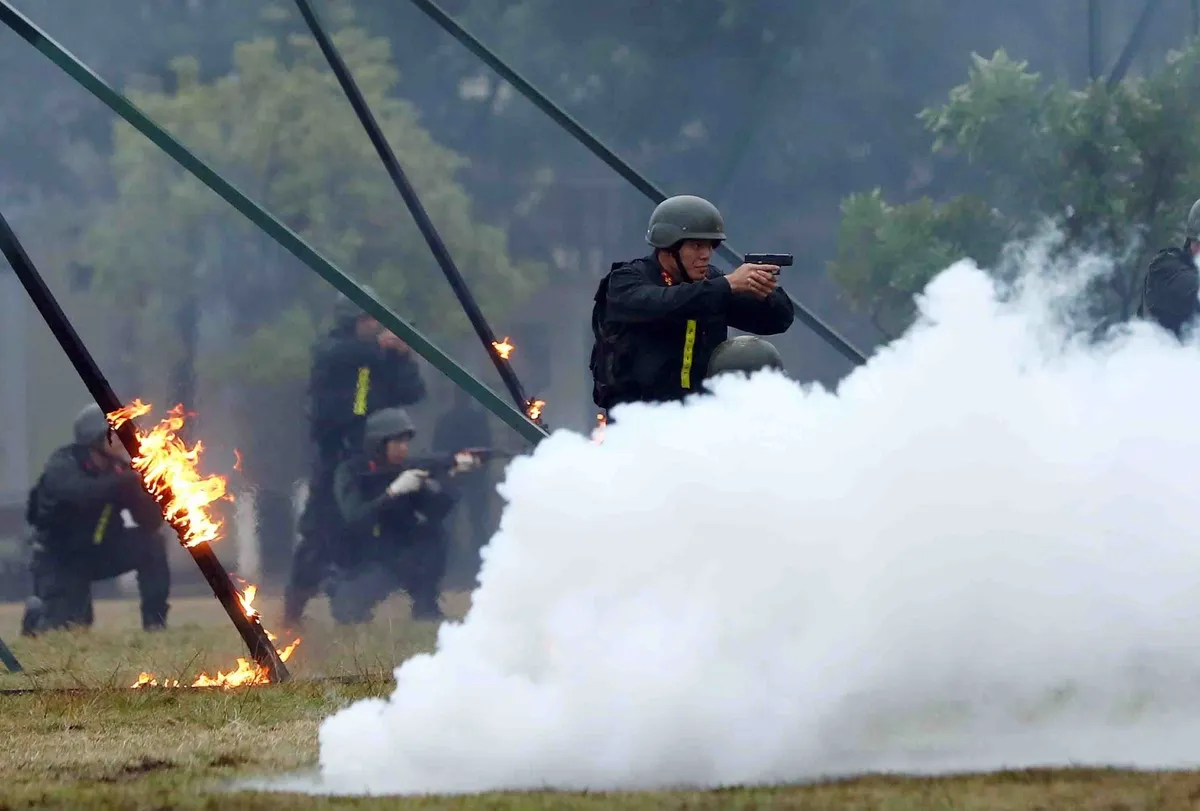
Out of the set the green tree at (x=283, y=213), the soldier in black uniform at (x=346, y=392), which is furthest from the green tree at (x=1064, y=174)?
the soldier in black uniform at (x=346, y=392)

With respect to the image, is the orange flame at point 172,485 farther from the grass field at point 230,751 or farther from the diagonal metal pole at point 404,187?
the diagonal metal pole at point 404,187

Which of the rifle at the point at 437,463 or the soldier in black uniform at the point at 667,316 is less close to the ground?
the rifle at the point at 437,463

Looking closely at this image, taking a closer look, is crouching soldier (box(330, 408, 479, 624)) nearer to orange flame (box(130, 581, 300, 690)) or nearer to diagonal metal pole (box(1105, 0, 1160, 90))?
orange flame (box(130, 581, 300, 690))

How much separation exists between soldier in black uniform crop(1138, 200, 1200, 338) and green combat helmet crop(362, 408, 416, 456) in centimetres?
598

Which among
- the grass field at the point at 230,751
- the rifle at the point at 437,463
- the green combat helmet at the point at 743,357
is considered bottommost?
the grass field at the point at 230,751

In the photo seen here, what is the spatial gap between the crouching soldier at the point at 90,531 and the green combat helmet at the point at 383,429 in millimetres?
1822

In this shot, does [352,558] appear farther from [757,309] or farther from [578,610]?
[578,610]

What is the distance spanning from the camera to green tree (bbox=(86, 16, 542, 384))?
19938 millimetres

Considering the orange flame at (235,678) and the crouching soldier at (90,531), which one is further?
the crouching soldier at (90,531)

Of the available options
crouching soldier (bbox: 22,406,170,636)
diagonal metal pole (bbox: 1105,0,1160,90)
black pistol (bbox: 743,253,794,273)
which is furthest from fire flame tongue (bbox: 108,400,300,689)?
diagonal metal pole (bbox: 1105,0,1160,90)

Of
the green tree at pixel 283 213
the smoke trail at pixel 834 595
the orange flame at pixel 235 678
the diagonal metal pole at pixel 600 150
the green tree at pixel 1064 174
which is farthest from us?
the green tree at pixel 283 213

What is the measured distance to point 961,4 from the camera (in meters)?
22.9

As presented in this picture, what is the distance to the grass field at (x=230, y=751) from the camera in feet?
18.3

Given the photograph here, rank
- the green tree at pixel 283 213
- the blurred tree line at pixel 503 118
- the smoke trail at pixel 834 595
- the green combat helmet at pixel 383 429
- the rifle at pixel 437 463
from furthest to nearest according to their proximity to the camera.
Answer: the blurred tree line at pixel 503 118 < the green tree at pixel 283 213 < the green combat helmet at pixel 383 429 < the rifle at pixel 437 463 < the smoke trail at pixel 834 595
